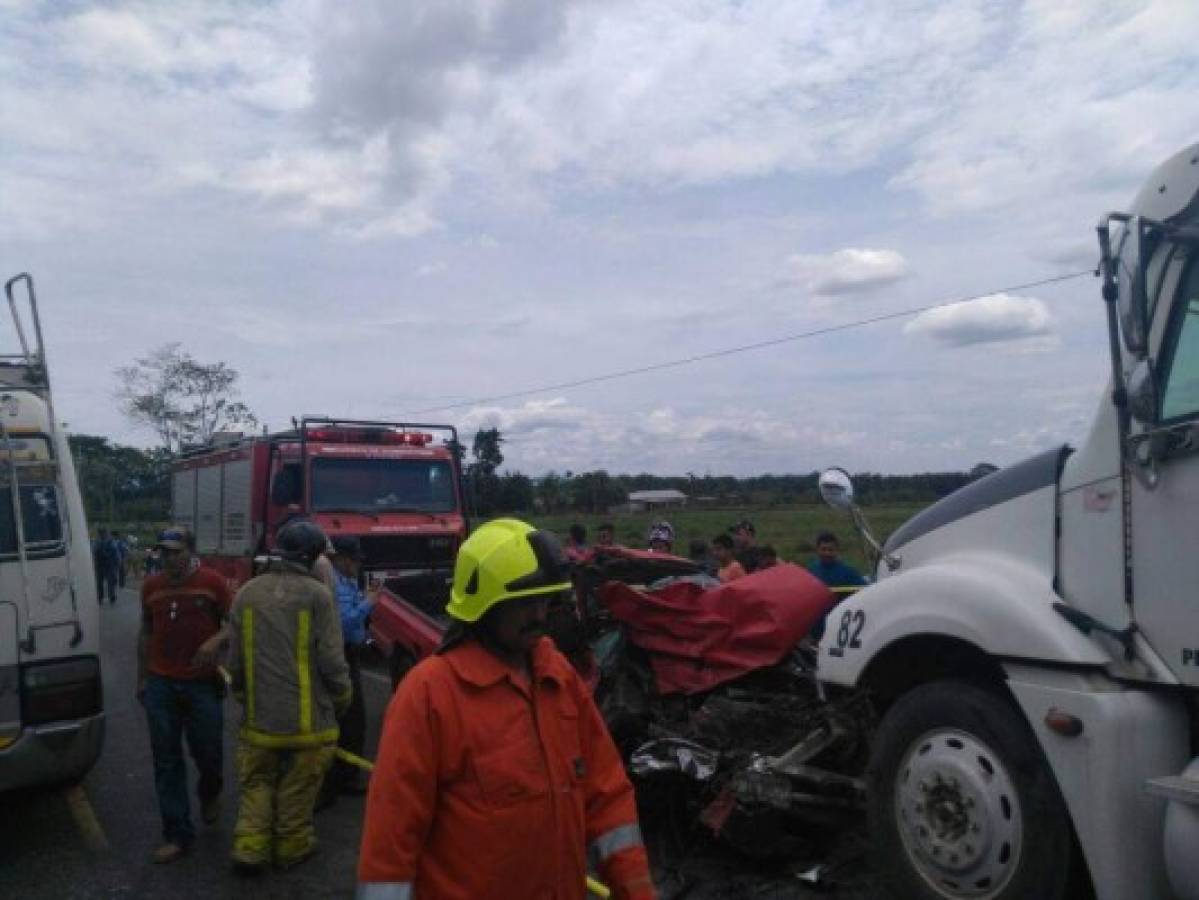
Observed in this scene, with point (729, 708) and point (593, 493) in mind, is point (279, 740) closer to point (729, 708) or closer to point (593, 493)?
point (729, 708)

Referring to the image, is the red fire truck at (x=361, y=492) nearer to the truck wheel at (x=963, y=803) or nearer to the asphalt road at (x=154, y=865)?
the asphalt road at (x=154, y=865)

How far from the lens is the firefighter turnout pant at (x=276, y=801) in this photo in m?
5.54

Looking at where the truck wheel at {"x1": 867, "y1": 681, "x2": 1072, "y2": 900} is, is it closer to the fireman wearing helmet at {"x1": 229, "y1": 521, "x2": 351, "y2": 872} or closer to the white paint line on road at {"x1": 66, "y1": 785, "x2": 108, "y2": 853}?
A: the fireman wearing helmet at {"x1": 229, "y1": 521, "x2": 351, "y2": 872}

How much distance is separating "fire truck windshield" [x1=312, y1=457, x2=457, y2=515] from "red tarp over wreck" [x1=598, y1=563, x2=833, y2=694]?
743 centimetres

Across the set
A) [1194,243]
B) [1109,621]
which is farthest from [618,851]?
[1194,243]

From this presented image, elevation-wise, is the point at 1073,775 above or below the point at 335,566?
below

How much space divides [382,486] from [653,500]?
36.1 meters

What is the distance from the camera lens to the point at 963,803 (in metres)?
3.98

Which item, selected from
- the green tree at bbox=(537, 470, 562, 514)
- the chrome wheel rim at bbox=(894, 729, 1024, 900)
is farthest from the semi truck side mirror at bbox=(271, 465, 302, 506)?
the green tree at bbox=(537, 470, 562, 514)

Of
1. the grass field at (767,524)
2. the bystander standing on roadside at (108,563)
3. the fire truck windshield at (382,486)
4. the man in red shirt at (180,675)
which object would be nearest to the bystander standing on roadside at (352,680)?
the man in red shirt at (180,675)

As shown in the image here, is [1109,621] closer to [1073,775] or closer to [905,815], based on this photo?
[1073,775]

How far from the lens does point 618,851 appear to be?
2.71 metres

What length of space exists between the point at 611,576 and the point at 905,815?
3.05m

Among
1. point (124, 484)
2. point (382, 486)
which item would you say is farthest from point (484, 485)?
point (124, 484)
